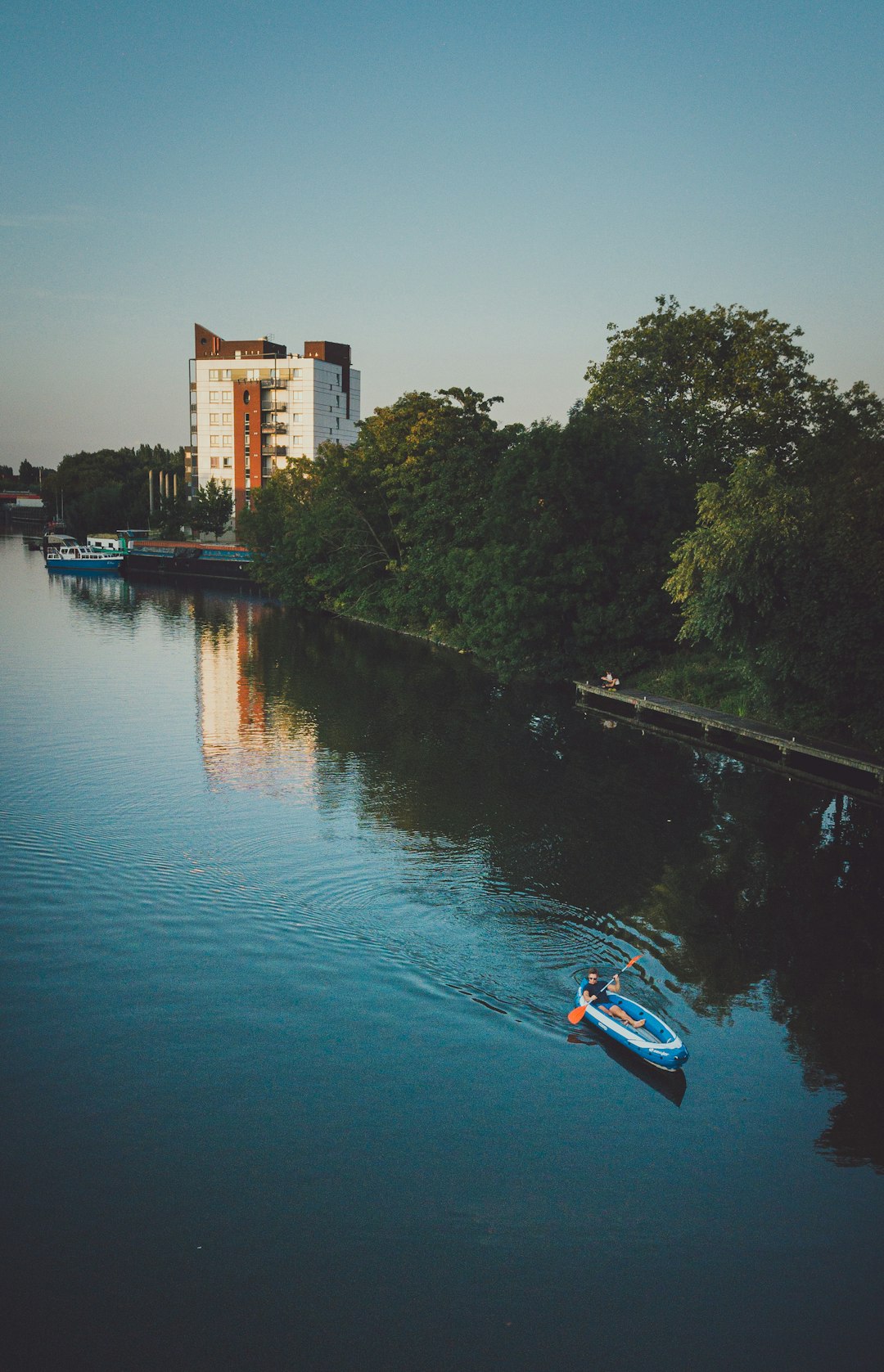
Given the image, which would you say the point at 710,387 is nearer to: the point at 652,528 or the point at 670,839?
the point at 652,528

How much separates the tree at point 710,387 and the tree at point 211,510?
82824 millimetres

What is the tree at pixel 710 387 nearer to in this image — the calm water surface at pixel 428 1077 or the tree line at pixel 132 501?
the calm water surface at pixel 428 1077

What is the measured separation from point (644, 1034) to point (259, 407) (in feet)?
413

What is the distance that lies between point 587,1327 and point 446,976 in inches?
339

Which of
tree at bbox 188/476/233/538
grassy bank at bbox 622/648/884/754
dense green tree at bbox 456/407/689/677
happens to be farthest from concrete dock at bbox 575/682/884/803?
tree at bbox 188/476/233/538

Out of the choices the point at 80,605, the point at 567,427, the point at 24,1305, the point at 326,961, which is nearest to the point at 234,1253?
the point at 24,1305

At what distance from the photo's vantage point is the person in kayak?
709 inches

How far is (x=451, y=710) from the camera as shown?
48.4m

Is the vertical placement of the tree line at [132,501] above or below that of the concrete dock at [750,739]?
above

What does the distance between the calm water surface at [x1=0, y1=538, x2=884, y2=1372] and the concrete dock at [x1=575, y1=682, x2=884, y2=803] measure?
157cm

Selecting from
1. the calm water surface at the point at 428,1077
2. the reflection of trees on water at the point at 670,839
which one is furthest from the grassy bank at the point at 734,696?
the calm water surface at the point at 428,1077

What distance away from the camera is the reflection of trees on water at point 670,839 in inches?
806

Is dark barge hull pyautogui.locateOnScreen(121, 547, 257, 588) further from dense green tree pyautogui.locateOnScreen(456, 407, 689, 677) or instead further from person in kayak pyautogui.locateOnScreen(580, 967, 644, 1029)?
person in kayak pyautogui.locateOnScreen(580, 967, 644, 1029)

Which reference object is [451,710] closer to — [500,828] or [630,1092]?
[500,828]
